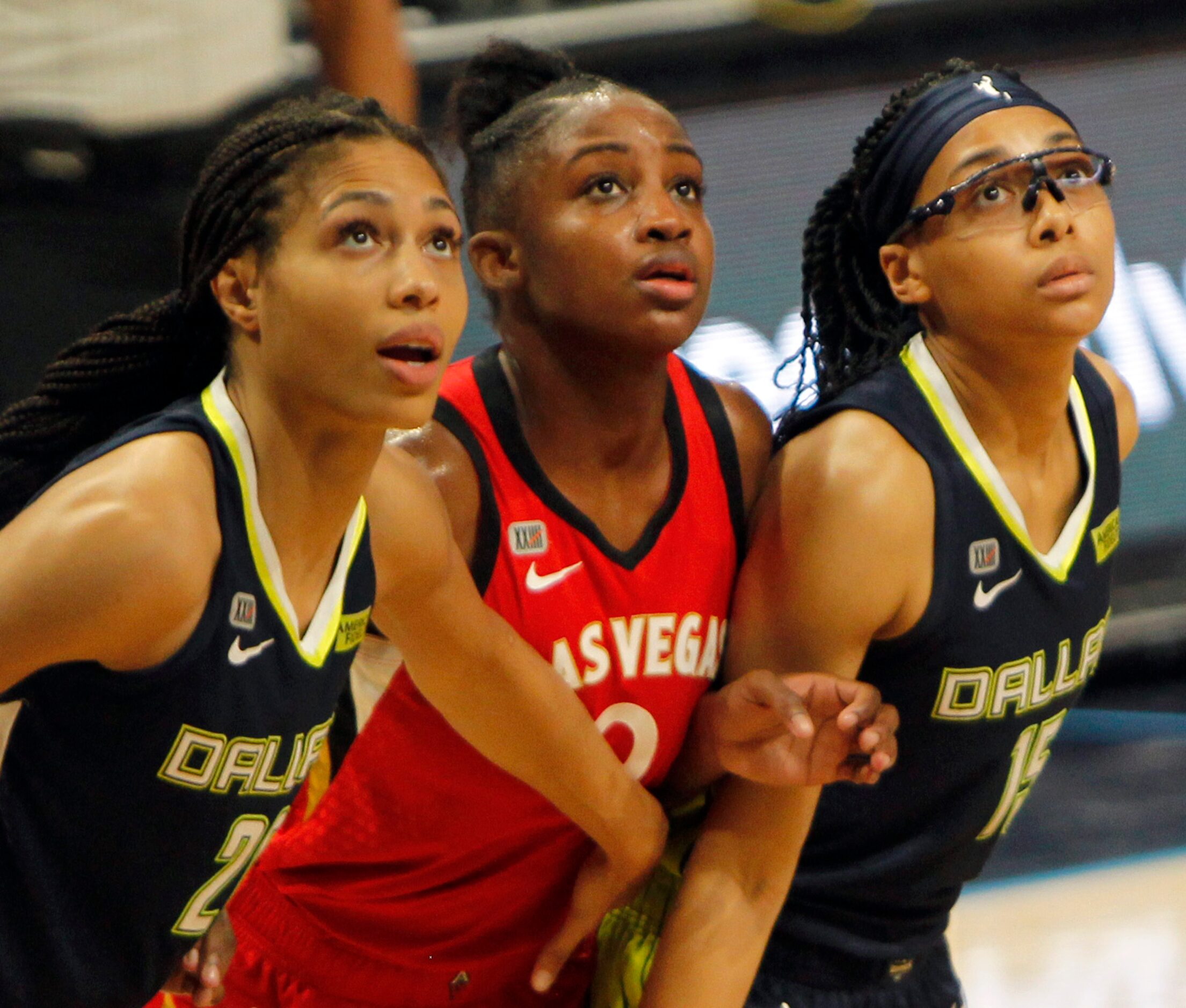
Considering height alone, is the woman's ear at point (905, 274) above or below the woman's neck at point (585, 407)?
above

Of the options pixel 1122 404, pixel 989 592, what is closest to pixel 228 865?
pixel 989 592

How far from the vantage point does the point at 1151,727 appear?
4.24m

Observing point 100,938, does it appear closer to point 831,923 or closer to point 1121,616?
point 831,923

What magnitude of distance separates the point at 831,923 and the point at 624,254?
3.05 feet

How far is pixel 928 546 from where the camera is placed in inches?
81.7

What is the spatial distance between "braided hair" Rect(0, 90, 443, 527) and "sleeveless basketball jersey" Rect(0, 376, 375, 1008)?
0.30ft

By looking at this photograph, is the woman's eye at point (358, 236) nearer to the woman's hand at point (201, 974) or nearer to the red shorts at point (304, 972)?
the woman's hand at point (201, 974)

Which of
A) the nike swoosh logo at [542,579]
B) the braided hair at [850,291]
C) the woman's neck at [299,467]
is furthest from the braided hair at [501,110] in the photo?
the woman's neck at [299,467]

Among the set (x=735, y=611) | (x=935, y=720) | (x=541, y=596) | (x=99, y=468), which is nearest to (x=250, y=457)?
(x=99, y=468)

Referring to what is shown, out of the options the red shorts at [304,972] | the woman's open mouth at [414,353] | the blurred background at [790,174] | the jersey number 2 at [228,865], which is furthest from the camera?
the blurred background at [790,174]

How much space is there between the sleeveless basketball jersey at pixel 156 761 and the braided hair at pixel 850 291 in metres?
0.77

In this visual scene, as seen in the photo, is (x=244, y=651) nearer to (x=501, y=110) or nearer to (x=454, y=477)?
(x=454, y=477)

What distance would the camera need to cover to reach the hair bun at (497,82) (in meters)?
2.45

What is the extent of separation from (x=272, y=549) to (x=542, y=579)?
474 mm
